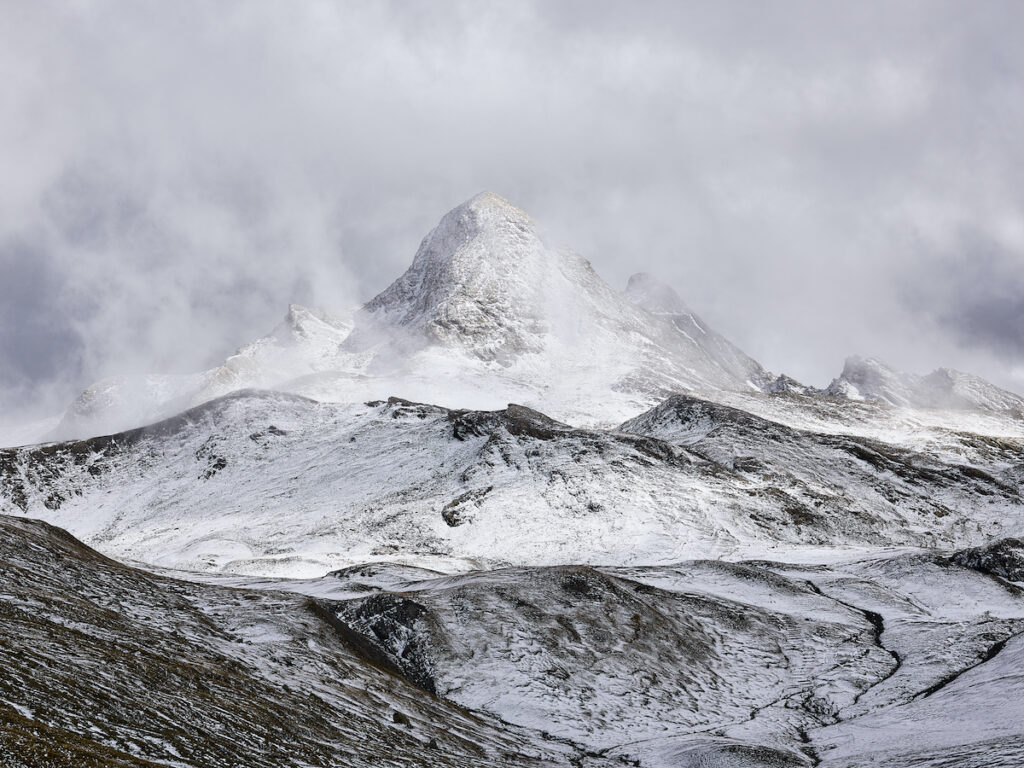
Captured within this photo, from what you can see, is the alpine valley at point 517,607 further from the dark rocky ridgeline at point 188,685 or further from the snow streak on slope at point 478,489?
the snow streak on slope at point 478,489

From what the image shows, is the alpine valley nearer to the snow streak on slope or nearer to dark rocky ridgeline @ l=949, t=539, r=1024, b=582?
dark rocky ridgeline @ l=949, t=539, r=1024, b=582

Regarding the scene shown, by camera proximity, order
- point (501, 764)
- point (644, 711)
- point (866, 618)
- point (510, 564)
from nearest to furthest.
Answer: point (501, 764) → point (644, 711) → point (866, 618) → point (510, 564)

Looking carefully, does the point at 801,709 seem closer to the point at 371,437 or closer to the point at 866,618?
the point at 866,618

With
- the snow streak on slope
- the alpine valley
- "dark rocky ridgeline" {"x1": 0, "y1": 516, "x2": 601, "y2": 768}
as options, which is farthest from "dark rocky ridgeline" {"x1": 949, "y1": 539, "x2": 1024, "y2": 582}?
"dark rocky ridgeline" {"x1": 0, "y1": 516, "x2": 601, "y2": 768}

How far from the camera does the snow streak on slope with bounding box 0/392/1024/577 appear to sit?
106188mm

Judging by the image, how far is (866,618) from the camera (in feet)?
209

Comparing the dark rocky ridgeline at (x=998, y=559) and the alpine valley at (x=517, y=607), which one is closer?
the alpine valley at (x=517, y=607)

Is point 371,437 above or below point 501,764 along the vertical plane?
above

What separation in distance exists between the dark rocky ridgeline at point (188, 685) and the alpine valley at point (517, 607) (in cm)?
15

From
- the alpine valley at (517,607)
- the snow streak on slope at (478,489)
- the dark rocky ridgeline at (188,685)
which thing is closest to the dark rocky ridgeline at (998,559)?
the alpine valley at (517,607)

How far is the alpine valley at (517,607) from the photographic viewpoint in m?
26.8

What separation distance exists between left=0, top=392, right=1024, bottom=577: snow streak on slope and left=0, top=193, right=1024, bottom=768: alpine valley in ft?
2.22

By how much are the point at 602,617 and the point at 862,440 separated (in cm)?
12533

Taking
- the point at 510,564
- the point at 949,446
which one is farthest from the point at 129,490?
the point at 949,446
